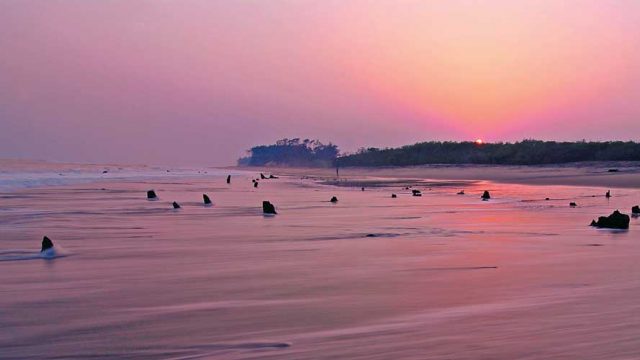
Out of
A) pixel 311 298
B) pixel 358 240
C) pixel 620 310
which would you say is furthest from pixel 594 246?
pixel 311 298

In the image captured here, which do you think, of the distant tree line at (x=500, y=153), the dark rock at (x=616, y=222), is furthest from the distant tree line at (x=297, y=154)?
the dark rock at (x=616, y=222)

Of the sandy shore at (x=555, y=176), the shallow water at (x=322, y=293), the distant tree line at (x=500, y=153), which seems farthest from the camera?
the distant tree line at (x=500, y=153)

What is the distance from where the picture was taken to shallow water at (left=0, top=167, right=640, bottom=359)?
3.24 meters

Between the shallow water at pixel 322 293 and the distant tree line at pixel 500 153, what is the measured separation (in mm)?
44824

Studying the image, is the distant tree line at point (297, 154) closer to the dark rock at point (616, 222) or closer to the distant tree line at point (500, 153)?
the distant tree line at point (500, 153)

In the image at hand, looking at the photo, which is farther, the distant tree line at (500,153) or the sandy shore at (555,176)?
the distant tree line at (500,153)

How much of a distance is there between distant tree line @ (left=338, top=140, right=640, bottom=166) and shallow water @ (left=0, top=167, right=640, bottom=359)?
44824 millimetres

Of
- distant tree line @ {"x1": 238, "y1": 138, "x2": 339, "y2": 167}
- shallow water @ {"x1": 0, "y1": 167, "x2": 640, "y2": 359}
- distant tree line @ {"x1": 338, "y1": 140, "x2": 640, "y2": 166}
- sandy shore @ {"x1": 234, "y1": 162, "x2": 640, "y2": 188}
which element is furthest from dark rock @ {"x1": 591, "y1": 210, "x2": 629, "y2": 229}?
distant tree line @ {"x1": 238, "y1": 138, "x2": 339, "y2": 167}

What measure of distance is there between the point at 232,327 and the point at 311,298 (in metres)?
0.88

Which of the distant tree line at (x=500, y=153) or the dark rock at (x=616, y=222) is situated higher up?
the distant tree line at (x=500, y=153)

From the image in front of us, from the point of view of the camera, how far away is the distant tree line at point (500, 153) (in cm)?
5183

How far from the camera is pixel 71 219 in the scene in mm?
10875

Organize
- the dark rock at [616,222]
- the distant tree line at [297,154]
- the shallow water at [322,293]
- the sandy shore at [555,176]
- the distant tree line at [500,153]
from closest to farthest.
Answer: the shallow water at [322,293] → the dark rock at [616,222] → the sandy shore at [555,176] → the distant tree line at [500,153] → the distant tree line at [297,154]

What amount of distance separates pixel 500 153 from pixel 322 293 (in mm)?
60088
